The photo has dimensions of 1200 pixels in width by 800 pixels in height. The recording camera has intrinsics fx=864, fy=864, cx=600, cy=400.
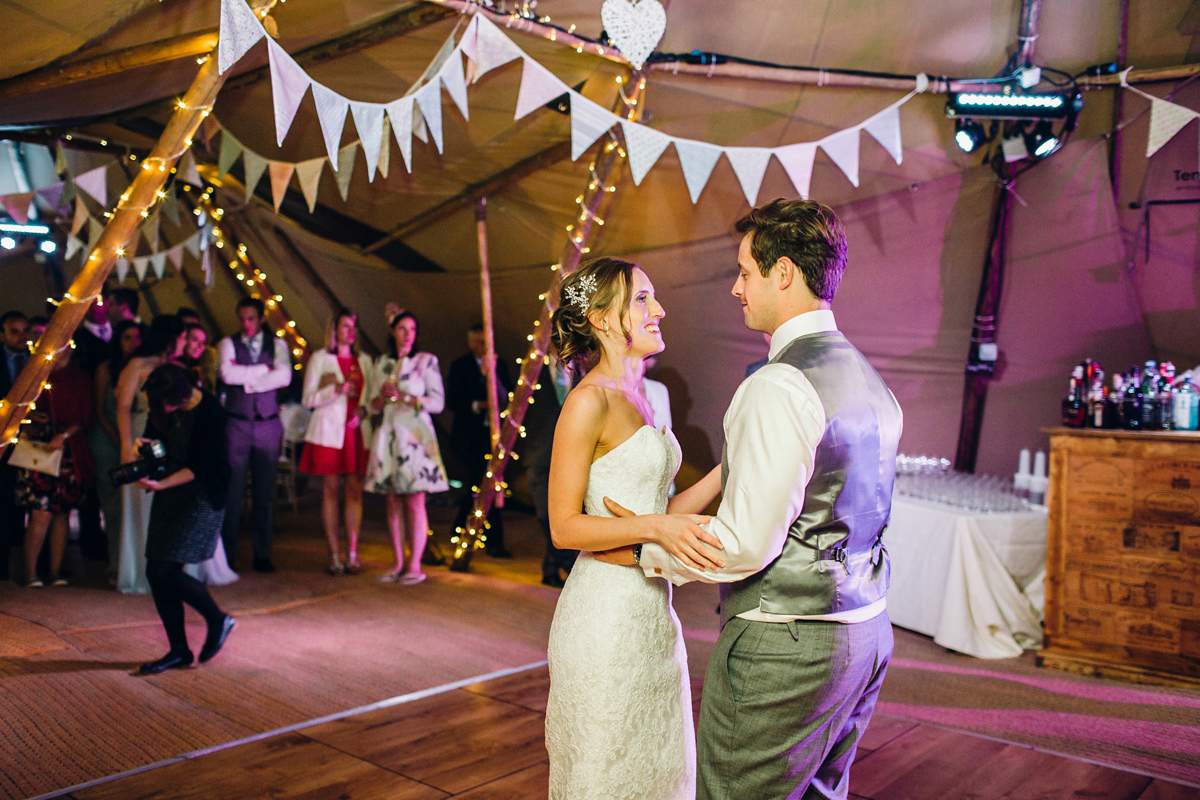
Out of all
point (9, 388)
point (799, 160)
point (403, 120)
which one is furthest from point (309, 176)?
point (799, 160)

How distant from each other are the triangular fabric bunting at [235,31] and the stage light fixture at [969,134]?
133 inches

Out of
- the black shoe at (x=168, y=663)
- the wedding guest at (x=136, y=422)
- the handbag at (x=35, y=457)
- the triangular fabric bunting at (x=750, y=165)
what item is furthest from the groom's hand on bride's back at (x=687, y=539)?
the handbag at (x=35, y=457)

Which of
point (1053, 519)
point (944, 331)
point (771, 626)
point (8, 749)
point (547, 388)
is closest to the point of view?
point (771, 626)

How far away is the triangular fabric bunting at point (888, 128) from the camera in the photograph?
4180 millimetres

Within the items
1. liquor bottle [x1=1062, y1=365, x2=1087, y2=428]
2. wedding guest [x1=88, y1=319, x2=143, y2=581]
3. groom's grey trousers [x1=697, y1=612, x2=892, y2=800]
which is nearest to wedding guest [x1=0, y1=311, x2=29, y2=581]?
wedding guest [x1=88, y1=319, x2=143, y2=581]

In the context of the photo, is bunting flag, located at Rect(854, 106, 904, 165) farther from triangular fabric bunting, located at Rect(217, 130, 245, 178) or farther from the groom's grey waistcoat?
triangular fabric bunting, located at Rect(217, 130, 245, 178)

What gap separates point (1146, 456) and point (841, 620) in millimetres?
2869

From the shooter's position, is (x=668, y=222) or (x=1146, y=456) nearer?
(x=1146, y=456)

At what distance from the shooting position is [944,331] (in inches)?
203

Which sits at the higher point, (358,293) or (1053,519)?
(358,293)

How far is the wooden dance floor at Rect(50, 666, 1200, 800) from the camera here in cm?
247

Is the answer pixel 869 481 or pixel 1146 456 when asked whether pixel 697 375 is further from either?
pixel 869 481

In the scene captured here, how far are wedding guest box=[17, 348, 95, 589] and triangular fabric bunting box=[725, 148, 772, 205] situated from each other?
11.8 ft

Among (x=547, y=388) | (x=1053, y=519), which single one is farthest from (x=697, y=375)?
(x=1053, y=519)
